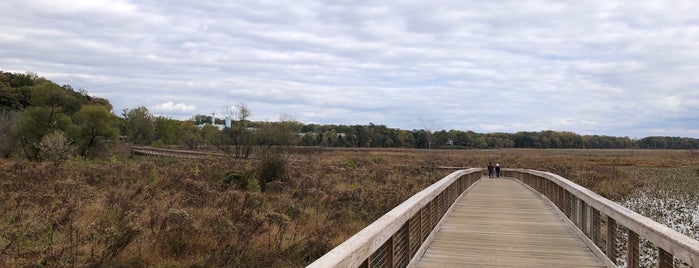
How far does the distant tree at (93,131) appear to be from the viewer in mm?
47812

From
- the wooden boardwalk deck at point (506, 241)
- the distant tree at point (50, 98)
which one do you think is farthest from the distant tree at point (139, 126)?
the wooden boardwalk deck at point (506, 241)

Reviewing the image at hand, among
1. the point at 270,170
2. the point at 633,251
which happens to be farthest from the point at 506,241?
the point at 270,170

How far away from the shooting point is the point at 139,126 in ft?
Answer: 330

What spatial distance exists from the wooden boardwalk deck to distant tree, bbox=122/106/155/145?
321 feet

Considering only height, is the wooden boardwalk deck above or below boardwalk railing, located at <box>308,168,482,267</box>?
below

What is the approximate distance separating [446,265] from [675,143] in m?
193

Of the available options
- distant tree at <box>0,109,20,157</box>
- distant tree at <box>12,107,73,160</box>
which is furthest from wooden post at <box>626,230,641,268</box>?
distant tree at <box>0,109,20,157</box>

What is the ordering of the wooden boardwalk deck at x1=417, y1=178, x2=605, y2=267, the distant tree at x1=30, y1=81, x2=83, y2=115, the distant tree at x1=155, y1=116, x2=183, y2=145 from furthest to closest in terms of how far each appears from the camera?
the distant tree at x1=155, y1=116, x2=183, y2=145 → the distant tree at x1=30, y1=81, x2=83, y2=115 → the wooden boardwalk deck at x1=417, y1=178, x2=605, y2=267

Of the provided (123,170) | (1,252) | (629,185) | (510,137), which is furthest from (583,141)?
(1,252)

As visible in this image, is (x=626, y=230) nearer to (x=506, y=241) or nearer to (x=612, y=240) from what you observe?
(x=612, y=240)

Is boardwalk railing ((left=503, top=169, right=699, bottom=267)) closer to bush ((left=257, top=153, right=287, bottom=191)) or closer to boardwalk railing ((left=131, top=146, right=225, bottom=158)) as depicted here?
bush ((left=257, top=153, right=287, bottom=191))

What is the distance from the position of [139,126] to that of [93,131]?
2141 inches

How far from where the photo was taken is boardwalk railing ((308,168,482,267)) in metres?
3.23

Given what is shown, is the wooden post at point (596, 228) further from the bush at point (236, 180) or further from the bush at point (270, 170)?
the bush at point (270, 170)
